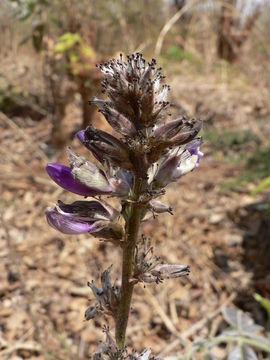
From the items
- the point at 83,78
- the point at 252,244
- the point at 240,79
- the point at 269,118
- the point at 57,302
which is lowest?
the point at 57,302

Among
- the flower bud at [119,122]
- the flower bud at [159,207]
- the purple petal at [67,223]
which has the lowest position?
the purple petal at [67,223]

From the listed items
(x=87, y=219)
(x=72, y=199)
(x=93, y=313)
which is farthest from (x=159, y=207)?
(x=72, y=199)

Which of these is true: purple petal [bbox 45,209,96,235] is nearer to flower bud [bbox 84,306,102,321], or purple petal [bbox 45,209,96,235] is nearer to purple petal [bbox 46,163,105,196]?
purple petal [bbox 46,163,105,196]

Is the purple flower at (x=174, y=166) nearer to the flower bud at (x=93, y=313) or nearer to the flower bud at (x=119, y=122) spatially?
the flower bud at (x=119, y=122)

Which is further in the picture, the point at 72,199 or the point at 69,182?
the point at 72,199

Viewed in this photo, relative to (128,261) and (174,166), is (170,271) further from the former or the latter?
(174,166)

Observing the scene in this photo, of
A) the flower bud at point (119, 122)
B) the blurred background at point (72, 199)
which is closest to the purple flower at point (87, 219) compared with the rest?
the flower bud at point (119, 122)

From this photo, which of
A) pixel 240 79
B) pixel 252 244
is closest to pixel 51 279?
pixel 252 244

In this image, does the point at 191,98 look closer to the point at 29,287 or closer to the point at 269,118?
the point at 269,118
